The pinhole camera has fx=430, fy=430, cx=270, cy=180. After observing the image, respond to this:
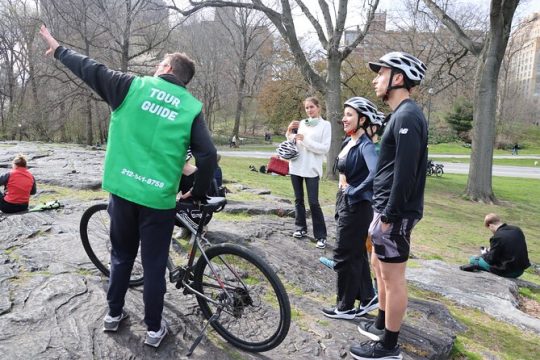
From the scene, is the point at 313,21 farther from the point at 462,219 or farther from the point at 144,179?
the point at 144,179

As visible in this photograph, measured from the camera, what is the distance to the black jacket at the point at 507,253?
7.03 m

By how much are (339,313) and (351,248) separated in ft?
1.97

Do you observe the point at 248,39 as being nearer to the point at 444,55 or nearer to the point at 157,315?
the point at 444,55

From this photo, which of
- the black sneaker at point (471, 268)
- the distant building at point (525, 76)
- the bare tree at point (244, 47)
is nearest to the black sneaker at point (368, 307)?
the black sneaker at point (471, 268)

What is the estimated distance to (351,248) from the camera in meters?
3.88

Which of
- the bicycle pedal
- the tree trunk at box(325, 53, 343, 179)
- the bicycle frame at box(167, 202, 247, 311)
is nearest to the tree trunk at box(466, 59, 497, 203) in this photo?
the tree trunk at box(325, 53, 343, 179)

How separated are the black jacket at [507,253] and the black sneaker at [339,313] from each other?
4.40 m

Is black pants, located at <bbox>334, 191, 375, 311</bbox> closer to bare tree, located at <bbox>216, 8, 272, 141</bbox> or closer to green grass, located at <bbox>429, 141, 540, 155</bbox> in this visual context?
bare tree, located at <bbox>216, 8, 272, 141</bbox>

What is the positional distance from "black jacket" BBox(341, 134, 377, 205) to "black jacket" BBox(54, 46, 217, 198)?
1473 mm

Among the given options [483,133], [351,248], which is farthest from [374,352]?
[483,133]

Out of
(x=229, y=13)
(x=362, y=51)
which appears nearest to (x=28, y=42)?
(x=229, y=13)

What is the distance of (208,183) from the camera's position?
302cm

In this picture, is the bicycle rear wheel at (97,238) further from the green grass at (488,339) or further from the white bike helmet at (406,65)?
the green grass at (488,339)

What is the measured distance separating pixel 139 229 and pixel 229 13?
4323 centimetres
